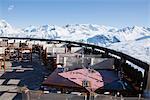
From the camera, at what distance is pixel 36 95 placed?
6434 mm

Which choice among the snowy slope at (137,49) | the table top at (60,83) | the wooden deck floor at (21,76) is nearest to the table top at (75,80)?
the table top at (60,83)

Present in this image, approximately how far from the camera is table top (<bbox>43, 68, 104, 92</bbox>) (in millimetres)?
8031

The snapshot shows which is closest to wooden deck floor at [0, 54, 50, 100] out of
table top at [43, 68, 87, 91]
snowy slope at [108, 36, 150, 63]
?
table top at [43, 68, 87, 91]

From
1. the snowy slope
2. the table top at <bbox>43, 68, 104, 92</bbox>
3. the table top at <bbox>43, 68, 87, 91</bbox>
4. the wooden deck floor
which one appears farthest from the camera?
the snowy slope

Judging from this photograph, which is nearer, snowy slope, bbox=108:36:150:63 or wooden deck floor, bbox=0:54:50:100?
wooden deck floor, bbox=0:54:50:100

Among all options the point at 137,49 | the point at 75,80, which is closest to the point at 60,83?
the point at 75,80

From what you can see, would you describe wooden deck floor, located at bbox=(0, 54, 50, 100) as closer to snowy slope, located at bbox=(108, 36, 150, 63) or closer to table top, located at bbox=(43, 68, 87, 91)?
table top, located at bbox=(43, 68, 87, 91)

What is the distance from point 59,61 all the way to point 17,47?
8224 mm

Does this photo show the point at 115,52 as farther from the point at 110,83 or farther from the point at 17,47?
the point at 17,47

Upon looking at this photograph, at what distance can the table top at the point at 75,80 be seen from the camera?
8.03m

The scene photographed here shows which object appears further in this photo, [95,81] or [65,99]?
[95,81]

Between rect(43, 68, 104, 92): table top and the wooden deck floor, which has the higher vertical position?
rect(43, 68, 104, 92): table top

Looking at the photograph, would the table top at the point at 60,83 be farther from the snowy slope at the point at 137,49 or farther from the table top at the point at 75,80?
the snowy slope at the point at 137,49

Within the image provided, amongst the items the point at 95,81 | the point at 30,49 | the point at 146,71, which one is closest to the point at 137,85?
the point at 146,71
